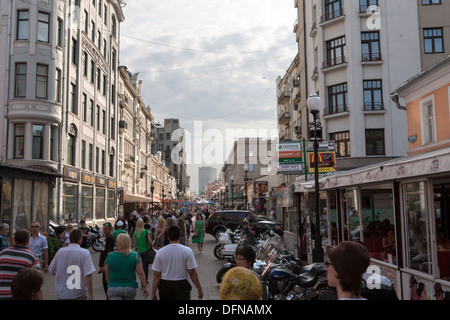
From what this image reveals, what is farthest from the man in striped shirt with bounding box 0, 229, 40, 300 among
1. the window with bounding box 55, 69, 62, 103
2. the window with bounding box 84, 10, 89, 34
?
the window with bounding box 84, 10, 89, 34

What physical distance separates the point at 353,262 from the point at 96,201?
35.1m

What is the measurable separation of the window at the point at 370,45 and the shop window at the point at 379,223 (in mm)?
21609

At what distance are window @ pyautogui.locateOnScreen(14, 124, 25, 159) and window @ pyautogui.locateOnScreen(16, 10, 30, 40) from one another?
573cm

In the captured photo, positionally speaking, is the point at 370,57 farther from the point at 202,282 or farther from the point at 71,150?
the point at 202,282

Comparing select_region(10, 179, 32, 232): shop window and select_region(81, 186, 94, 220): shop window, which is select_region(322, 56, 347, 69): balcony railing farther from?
select_region(10, 179, 32, 232): shop window

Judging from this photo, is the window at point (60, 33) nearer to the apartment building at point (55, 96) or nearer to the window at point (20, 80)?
the apartment building at point (55, 96)

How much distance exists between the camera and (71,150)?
29.6 m

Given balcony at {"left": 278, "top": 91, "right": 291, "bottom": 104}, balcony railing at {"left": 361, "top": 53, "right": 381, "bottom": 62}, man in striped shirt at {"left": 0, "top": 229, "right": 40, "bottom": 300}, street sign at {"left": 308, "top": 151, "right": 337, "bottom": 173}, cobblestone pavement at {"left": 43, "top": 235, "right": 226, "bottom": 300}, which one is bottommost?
cobblestone pavement at {"left": 43, "top": 235, "right": 226, "bottom": 300}

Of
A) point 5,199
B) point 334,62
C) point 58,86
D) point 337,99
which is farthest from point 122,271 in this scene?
point 334,62

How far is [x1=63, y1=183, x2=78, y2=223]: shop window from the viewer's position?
27719 mm

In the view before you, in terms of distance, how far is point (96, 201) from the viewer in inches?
1406

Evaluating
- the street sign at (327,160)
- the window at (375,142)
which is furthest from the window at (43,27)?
the window at (375,142)
